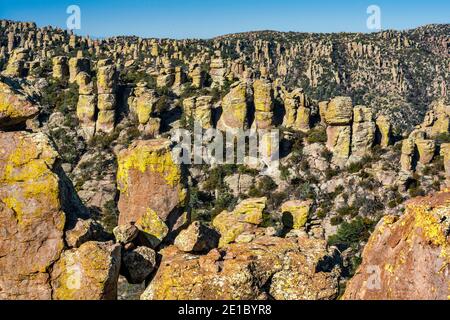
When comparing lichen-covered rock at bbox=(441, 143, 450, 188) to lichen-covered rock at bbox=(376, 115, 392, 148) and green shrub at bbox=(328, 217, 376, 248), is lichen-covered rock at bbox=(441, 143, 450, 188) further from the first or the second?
green shrub at bbox=(328, 217, 376, 248)

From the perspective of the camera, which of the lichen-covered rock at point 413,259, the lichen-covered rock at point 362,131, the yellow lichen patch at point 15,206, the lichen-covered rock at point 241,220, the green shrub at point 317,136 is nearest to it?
the lichen-covered rock at point 413,259

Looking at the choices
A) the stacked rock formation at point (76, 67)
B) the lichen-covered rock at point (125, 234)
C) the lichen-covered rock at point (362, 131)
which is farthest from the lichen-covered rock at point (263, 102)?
the lichen-covered rock at point (125, 234)

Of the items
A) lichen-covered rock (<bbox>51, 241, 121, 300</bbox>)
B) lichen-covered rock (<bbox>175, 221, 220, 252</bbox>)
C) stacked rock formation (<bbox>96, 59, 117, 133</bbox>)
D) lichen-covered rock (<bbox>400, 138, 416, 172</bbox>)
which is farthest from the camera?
stacked rock formation (<bbox>96, 59, 117, 133</bbox>)

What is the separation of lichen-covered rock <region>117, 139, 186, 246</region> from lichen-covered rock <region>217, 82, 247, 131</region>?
124ft

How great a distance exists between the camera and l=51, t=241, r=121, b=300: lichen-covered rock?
10414 mm

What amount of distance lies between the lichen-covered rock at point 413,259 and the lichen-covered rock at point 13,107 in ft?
29.5

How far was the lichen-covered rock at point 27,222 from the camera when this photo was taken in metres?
10.7

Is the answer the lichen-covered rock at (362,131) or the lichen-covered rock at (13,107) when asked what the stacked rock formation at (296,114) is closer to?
the lichen-covered rock at (362,131)

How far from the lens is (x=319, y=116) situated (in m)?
57.3

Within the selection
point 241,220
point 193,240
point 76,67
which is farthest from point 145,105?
point 193,240

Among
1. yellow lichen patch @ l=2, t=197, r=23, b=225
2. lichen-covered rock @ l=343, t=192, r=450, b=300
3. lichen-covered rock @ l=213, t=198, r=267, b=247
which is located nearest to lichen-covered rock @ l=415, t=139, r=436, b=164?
lichen-covered rock @ l=213, t=198, r=267, b=247

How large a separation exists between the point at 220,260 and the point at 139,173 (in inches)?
280
